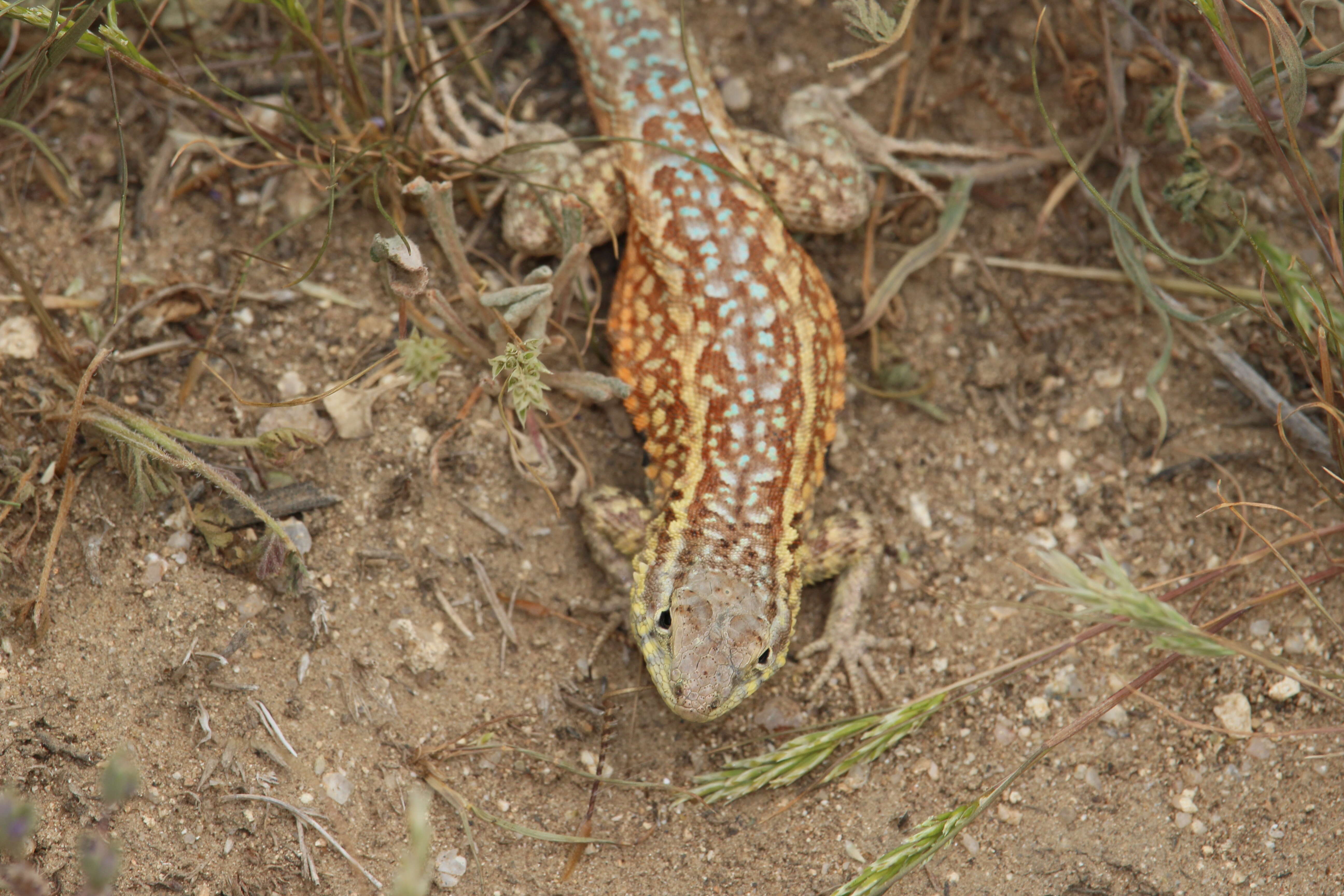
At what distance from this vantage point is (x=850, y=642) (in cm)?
418

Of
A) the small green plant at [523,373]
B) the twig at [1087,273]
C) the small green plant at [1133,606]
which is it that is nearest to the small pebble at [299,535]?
the small green plant at [523,373]

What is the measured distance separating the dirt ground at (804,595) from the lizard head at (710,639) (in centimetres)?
43

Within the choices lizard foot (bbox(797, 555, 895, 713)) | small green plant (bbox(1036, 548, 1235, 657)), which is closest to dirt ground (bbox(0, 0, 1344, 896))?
lizard foot (bbox(797, 555, 895, 713))

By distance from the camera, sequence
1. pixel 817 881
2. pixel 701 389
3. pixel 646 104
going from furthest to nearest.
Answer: pixel 646 104 → pixel 701 389 → pixel 817 881

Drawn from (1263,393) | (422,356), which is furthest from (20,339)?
(1263,393)

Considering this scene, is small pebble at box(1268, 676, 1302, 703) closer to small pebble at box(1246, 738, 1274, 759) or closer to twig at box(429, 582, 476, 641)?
small pebble at box(1246, 738, 1274, 759)

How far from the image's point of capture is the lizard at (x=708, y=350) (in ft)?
12.3

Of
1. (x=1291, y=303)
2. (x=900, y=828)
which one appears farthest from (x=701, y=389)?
(x=1291, y=303)

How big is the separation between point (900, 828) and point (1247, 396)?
8.09 ft

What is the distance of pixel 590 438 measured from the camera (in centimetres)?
450

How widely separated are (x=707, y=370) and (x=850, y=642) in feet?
4.21

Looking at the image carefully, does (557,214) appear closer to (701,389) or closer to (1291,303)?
(701,389)

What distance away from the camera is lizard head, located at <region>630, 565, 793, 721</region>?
11.8 ft

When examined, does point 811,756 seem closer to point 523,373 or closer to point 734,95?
point 523,373
